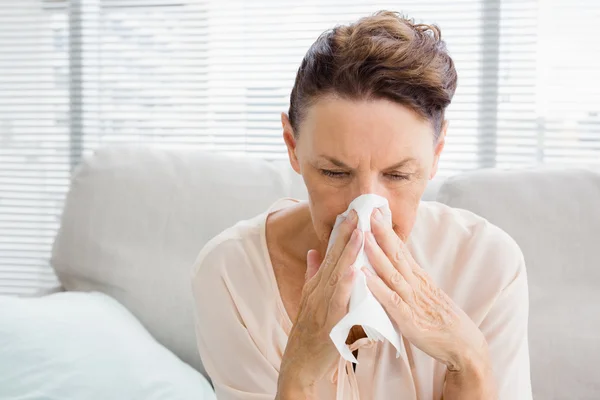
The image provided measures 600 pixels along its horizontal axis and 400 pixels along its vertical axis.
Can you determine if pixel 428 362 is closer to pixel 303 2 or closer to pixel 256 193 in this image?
pixel 256 193

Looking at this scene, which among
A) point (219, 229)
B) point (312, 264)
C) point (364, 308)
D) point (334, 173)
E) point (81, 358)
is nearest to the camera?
point (364, 308)

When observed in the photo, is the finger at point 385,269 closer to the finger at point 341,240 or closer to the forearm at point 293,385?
the finger at point 341,240

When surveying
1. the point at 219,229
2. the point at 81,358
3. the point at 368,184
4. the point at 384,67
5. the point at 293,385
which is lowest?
the point at 81,358

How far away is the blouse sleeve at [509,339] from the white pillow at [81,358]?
2.74 feet

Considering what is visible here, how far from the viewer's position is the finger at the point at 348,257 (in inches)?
43.1

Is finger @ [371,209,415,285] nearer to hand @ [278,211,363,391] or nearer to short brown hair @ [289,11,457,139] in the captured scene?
hand @ [278,211,363,391]

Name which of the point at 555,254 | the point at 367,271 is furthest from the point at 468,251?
the point at 555,254

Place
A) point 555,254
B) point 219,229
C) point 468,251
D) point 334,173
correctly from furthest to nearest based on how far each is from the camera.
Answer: point 219,229 < point 555,254 < point 468,251 < point 334,173

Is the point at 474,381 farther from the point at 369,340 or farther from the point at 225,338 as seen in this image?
the point at 225,338

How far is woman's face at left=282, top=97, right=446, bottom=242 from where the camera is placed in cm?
113

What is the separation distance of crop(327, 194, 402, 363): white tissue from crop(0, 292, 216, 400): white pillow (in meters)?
0.82

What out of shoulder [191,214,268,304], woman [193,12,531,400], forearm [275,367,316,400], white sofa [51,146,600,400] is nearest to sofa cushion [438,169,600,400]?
white sofa [51,146,600,400]

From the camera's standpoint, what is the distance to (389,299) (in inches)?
43.3

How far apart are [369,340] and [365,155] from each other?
41 cm
